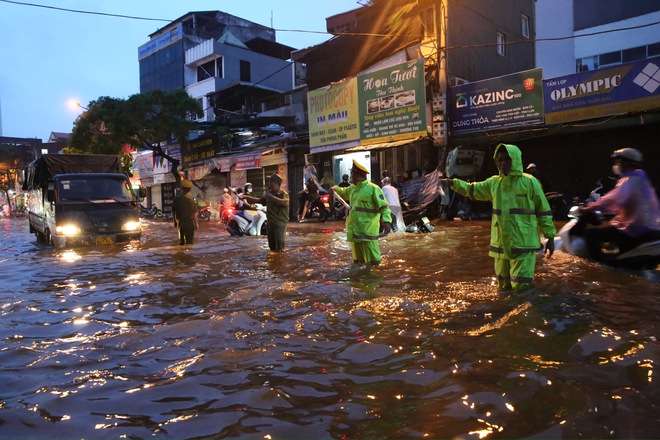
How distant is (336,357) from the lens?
333 cm

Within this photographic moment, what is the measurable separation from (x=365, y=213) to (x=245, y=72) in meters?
33.5

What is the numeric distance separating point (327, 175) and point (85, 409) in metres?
17.0

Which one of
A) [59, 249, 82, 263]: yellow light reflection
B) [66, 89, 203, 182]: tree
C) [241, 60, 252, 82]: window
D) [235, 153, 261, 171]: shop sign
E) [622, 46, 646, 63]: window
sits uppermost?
[241, 60, 252, 82]: window

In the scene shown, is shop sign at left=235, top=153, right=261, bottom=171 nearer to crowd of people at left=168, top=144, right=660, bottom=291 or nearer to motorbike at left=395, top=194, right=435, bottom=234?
motorbike at left=395, top=194, right=435, bottom=234

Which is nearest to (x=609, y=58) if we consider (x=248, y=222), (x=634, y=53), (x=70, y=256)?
(x=634, y=53)

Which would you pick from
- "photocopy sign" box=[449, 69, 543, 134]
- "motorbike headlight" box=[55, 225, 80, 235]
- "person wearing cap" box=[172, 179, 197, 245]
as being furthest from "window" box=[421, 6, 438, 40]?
"motorbike headlight" box=[55, 225, 80, 235]

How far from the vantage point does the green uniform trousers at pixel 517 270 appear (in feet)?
14.4

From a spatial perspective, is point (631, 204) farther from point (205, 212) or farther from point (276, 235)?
point (205, 212)

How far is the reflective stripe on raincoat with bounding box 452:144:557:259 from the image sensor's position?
4297 mm

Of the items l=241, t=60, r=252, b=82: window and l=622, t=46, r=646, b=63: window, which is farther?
l=241, t=60, r=252, b=82: window

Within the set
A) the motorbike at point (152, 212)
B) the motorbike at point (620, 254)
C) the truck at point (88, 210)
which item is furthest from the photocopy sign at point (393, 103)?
the motorbike at point (152, 212)

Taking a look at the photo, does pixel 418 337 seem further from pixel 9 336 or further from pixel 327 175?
pixel 327 175

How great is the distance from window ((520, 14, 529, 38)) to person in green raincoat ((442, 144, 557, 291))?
19.6m

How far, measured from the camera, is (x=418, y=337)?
366 centimetres
